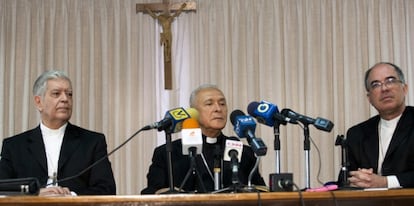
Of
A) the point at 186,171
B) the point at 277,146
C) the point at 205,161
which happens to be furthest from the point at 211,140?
the point at 277,146

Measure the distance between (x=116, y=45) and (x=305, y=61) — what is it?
1.70 meters

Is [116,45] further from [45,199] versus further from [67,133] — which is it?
[45,199]

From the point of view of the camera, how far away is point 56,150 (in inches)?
139

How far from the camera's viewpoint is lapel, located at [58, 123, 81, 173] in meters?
3.44

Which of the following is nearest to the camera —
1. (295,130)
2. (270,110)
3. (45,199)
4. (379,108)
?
(45,199)

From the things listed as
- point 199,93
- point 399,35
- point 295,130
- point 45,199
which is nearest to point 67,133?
point 199,93

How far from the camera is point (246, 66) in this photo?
16.9ft

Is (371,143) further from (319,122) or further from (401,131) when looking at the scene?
(319,122)

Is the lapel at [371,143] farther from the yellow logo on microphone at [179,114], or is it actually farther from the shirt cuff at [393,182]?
the yellow logo on microphone at [179,114]

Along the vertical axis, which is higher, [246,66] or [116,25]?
[116,25]

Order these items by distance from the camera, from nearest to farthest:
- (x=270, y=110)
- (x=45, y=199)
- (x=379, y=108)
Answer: (x=45, y=199), (x=270, y=110), (x=379, y=108)

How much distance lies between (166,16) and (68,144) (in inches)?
80.4

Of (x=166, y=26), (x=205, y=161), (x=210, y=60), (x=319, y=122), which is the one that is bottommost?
(x=205, y=161)

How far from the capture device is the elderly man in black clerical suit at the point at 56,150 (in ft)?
11.1
